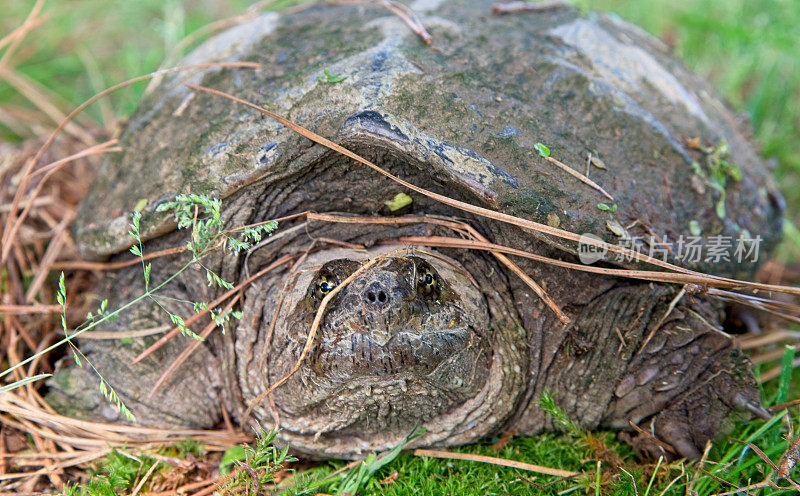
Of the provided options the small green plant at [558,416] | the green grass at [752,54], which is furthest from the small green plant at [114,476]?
the green grass at [752,54]

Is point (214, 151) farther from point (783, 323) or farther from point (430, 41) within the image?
point (783, 323)

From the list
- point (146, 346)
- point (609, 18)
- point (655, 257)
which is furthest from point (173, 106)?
point (609, 18)

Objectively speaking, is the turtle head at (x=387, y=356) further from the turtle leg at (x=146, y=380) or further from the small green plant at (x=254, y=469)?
the turtle leg at (x=146, y=380)

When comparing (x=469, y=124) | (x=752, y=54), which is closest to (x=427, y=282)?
(x=469, y=124)

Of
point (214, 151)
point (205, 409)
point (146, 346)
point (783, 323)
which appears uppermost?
point (214, 151)

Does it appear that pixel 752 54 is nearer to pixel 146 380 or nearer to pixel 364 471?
pixel 364 471

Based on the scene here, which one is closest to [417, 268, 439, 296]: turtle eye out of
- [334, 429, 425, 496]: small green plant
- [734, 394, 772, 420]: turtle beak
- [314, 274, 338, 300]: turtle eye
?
[314, 274, 338, 300]: turtle eye
